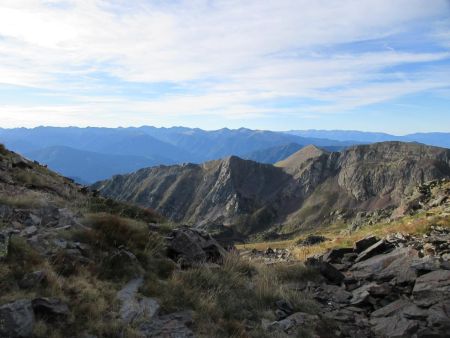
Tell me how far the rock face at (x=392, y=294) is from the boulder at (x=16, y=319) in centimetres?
573

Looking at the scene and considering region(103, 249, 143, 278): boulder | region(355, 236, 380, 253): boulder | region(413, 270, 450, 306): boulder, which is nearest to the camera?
region(103, 249, 143, 278): boulder

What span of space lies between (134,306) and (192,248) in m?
3.81

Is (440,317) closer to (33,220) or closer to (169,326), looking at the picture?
(169,326)

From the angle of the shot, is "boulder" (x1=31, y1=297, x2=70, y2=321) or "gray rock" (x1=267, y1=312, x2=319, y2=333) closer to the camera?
"boulder" (x1=31, y1=297, x2=70, y2=321)

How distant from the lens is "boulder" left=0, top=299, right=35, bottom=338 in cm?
628

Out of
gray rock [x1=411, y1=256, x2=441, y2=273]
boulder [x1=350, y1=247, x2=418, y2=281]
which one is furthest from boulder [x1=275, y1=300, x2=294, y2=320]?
gray rock [x1=411, y1=256, x2=441, y2=273]

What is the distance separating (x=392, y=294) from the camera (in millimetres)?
10492

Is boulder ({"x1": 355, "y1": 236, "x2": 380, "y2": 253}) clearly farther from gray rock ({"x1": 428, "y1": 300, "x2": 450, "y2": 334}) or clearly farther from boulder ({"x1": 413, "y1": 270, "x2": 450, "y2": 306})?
gray rock ({"x1": 428, "y1": 300, "x2": 450, "y2": 334})

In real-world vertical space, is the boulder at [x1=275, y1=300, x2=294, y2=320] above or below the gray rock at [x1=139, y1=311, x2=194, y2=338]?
below

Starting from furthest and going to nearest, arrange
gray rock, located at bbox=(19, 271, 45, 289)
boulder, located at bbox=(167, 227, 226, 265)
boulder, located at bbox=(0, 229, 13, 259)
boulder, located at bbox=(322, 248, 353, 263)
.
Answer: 1. boulder, located at bbox=(322, 248, 353, 263)
2. boulder, located at bbox=(167, 227, 226, 265)
3. boulder, located at bbox=(0, 229, 13, 259)
4. gray rock, located at bbox=(19, 271, 45, 289)

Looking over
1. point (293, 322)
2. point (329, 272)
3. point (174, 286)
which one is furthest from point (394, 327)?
point (174, 286)

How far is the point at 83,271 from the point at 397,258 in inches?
347

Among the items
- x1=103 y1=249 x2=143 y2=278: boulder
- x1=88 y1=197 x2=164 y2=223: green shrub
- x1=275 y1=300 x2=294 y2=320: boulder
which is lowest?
x1=275 y1=300 x2=294 y2=320: boulder

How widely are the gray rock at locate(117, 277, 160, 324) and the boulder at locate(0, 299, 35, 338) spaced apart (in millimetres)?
1472
